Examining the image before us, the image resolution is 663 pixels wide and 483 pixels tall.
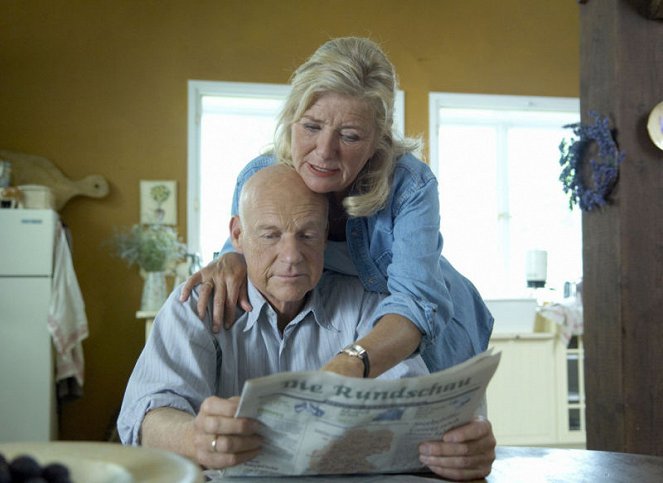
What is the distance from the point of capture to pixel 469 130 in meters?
5.78

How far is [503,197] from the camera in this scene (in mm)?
5758

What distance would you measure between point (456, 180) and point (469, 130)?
372mm

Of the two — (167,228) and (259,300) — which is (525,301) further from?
(259,300)

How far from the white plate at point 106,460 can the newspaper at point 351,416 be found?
0.29 m

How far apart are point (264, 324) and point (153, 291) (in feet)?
11.0

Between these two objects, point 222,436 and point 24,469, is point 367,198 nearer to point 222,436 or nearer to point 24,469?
point 222,436

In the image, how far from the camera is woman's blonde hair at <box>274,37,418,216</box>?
1662 mm

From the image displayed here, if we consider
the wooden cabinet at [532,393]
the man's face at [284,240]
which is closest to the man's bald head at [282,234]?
the man's face at [284,240]

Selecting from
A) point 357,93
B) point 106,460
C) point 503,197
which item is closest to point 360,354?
point 357,93

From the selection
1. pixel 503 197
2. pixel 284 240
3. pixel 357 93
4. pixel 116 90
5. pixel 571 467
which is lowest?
pixel 571 467

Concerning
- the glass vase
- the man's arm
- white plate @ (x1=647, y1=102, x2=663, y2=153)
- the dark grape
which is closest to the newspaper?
the man's arm

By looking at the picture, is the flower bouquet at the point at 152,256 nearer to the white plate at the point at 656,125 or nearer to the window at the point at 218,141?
the window at the point at 218,141

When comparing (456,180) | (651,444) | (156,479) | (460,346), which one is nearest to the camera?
(156,479)

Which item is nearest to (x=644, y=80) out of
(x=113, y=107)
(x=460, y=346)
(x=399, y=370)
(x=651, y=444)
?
(x=651, y=444)
